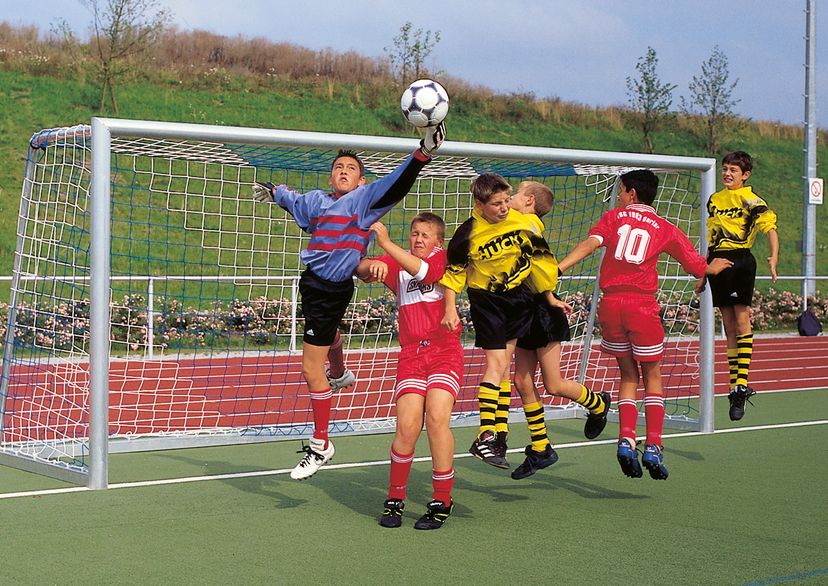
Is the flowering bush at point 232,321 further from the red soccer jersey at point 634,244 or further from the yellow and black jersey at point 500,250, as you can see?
the yellow and black jersey at point 500,250

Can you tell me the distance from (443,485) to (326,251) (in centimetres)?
176

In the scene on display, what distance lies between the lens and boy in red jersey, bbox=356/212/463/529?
614 centimetres

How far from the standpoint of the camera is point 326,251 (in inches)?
281

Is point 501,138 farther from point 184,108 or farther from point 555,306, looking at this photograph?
point 555,306

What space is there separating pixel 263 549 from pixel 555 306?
2780mm

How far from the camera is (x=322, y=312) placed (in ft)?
23.7

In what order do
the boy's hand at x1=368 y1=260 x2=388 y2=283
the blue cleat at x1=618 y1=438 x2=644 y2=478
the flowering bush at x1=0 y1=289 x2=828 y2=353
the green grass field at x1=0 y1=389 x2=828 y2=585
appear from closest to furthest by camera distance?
1. the green grass field at x1=0 y1=389 x2=828 y2=585
2. the boy's hand at x1=368 y1=260 x2=388 y2=283
3. the blue cleat at x1=618 y1=438 x2=644 y2=478
4. the flowering bush at x1=0 y1=289 x2=828 y2=353

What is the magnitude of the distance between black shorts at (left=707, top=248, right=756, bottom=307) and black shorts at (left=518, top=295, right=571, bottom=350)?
280cm

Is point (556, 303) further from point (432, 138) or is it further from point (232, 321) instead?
point (232, 321)

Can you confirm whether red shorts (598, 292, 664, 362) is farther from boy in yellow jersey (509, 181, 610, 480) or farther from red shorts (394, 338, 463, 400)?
red shorts (394, 338, 463, 400)

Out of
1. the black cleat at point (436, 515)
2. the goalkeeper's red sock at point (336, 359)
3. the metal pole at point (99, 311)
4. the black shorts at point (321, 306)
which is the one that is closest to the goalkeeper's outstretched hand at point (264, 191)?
the black shorts at point (321, 306)

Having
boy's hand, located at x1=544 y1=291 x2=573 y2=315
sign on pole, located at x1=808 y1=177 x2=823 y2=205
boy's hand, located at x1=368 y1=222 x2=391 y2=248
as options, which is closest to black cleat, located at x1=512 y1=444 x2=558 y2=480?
boy's hand, located at x1=544 y1=291 x2=573 y2=315

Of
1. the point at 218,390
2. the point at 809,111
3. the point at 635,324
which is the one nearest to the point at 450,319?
the point at 635,324

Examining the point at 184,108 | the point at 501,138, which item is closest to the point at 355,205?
the point at 184,108
